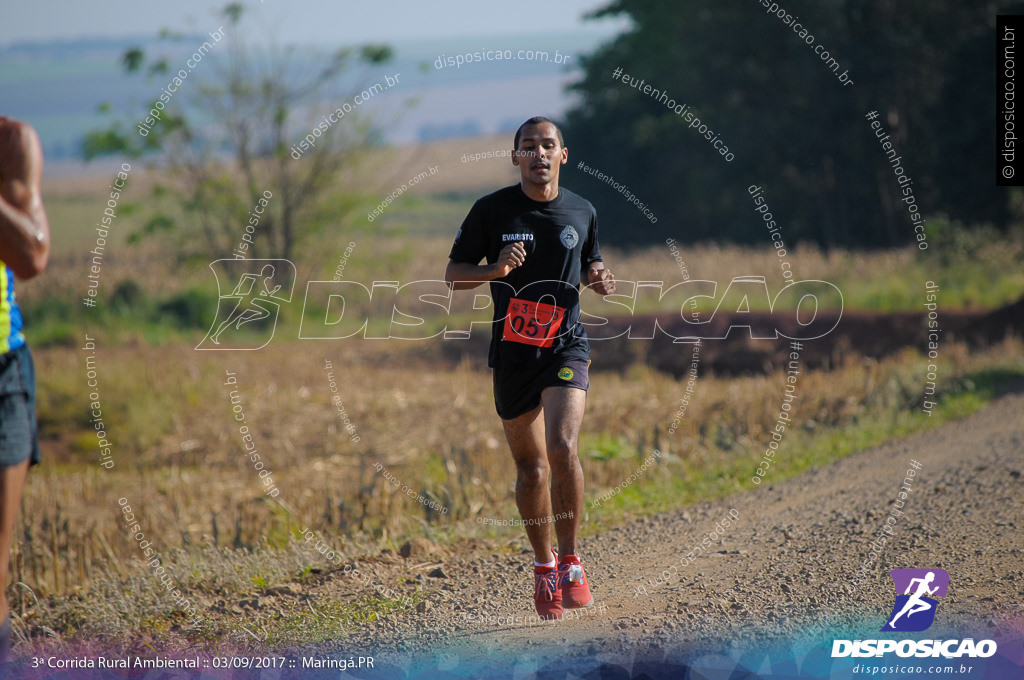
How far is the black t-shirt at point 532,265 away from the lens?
14.7ft

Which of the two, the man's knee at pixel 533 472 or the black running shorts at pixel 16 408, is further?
the man's knee at pixel 533 472

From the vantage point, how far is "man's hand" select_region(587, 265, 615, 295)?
4723 mm

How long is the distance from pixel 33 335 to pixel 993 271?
18.7 metres

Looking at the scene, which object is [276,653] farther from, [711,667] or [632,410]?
[632,410]

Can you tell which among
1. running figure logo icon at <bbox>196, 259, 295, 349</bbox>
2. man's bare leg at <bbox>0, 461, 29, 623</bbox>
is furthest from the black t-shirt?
running figure logo icon at <bbox>196, 259, 295, 349</bbox>

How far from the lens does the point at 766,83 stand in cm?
2769

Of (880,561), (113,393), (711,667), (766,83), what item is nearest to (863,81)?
(766,83)

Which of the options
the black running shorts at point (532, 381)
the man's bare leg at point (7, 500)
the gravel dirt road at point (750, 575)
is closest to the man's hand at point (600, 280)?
the black running shorts at point (532, 381)

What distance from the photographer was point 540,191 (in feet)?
14.8

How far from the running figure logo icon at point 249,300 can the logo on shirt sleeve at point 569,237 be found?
1368cm

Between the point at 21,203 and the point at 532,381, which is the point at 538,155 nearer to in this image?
the point at 532,381

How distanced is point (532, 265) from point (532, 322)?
0.89 ft

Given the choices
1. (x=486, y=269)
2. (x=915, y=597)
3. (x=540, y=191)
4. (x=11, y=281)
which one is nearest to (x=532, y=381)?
(x=486, y=269)

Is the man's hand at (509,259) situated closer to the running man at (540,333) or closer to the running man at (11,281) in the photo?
the running man at (540,333)
